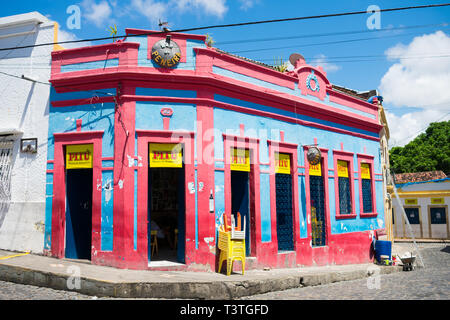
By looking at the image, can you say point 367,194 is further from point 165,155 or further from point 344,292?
point 165,155

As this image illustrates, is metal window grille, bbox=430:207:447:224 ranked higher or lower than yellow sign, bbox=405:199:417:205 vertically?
lower

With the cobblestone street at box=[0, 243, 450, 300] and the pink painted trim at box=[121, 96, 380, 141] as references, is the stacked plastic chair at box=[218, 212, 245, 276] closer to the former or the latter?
the cobblestone street at box=[0, 243, 450, 300]

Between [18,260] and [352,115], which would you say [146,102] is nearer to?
[18,260]

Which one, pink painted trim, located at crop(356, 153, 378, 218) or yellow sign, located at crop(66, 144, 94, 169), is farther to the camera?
pink painted trim, located at crop(356, 153, 378, 218)

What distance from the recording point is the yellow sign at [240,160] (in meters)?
10.0

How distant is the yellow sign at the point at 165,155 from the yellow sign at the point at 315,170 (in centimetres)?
513

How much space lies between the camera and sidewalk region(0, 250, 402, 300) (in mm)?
6816


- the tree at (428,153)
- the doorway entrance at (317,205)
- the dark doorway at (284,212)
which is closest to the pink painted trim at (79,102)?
the dark doorway at (284,212)

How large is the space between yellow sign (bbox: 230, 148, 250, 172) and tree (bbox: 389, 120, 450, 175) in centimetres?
3064

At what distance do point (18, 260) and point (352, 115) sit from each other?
39.0 feet

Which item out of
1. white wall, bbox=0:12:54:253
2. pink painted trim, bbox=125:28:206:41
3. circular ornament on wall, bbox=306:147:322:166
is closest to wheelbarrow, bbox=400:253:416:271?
circular ornament on wall, bbox=306:147:322:166

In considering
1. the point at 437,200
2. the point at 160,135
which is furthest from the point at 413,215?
the point at 160,135

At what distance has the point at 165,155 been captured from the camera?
9047 millimetres

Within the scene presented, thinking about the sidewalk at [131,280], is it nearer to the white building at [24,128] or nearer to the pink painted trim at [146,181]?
the pink painted trim at [146,181]
